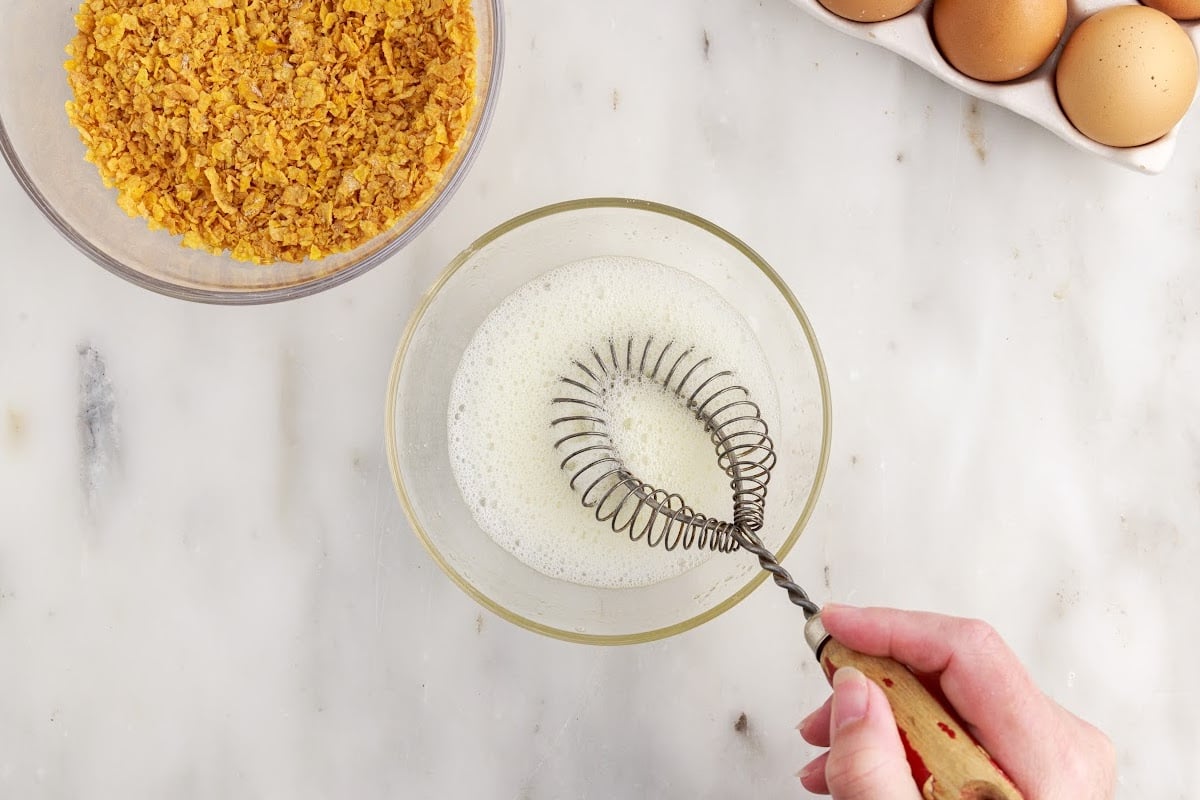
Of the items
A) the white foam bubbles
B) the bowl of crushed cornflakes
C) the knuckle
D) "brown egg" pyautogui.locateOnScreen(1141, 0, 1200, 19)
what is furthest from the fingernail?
"brown egg" pyautogui.locateOnScreen(1141, 0, 1200, 19)

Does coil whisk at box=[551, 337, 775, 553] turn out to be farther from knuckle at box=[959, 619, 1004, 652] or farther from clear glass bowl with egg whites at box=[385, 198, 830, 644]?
knuckle at box=[959, 619, 1004, 652]

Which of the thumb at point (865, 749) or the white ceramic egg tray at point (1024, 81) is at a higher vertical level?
the white ceramic egg tray at point (1024, 81)

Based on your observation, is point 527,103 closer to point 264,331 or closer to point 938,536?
point 264,331

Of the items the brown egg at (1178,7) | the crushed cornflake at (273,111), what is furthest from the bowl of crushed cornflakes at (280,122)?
the brown egg at (1178,7)

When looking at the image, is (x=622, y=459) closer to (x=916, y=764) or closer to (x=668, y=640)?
(x=668, y=640)

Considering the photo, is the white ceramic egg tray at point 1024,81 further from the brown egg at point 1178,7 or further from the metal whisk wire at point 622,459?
the metal whisk wire at point 622,459

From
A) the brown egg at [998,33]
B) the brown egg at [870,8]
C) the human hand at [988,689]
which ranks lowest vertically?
the human hand at [988,689]

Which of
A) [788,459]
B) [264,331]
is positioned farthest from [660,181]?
[264,331]

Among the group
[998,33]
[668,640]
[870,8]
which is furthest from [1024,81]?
[668,640]
